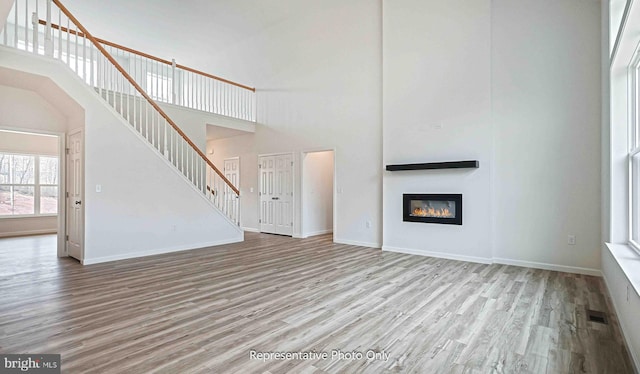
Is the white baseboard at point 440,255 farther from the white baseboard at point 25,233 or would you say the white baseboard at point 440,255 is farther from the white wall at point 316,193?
the white baseboard at point 25,233

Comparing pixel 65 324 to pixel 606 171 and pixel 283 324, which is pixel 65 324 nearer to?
pixel 283 324

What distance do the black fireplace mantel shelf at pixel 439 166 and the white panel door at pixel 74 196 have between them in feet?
17.0

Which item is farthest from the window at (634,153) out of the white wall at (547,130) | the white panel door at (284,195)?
the white panel door at (284,195)

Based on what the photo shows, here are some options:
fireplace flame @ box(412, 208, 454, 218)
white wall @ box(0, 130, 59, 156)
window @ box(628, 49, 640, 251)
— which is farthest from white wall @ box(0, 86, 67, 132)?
A: window @ box(628, 49, 640, 251)

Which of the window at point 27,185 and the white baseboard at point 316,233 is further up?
the window at point 27,185

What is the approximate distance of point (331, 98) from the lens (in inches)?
281

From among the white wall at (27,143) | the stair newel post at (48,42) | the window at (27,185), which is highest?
the stair newel post at (48,42)

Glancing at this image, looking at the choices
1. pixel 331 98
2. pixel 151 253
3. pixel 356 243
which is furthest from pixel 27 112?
pixel 356 243

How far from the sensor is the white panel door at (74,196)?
5238mm

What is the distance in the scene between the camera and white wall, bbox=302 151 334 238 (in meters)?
7.73

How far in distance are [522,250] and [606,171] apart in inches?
65.8

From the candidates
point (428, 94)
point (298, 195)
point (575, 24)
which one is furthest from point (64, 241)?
point (575, 24)

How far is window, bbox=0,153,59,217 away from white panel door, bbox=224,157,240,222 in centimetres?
453

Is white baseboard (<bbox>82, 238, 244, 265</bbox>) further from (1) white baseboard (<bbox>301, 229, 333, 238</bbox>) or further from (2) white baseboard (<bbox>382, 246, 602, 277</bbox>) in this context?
(2) white baseboard (<bbox>382, 246, 602, 277</bbox>)
